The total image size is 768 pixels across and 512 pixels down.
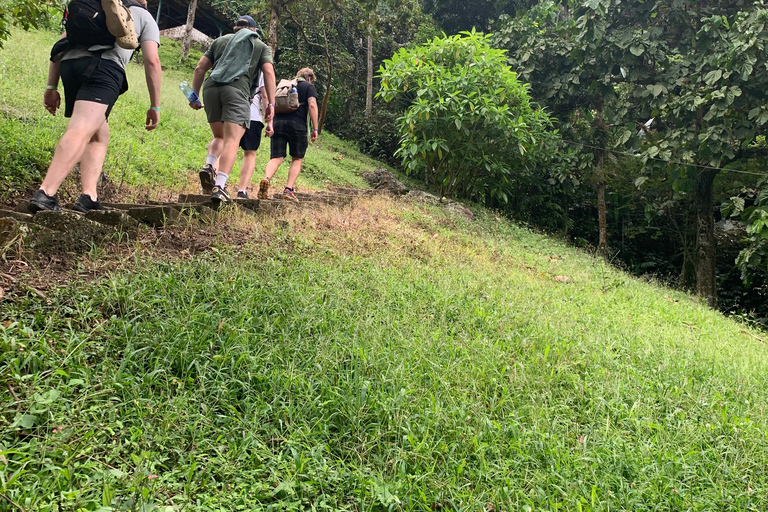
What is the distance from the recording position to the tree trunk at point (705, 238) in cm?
1002

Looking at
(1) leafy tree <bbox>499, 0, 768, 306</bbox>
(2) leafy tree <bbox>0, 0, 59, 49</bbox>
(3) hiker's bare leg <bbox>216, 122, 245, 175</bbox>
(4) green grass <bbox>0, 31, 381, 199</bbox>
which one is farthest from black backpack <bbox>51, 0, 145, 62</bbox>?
(1) leafy tree <bbox>499, 0, 768, 306</bbox>

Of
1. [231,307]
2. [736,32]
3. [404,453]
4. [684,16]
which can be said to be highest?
[684,16]

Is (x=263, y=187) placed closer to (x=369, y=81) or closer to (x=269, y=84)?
(x=269, y=84)

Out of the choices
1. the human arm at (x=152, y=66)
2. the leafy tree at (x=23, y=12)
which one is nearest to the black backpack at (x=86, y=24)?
the human arm at (x=152, y=66)

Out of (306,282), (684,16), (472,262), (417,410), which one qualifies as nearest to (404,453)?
(417,410)

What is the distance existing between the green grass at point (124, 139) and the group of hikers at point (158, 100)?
0.96 metres

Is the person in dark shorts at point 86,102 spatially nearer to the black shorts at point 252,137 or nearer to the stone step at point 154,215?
the stone step at point 154,215

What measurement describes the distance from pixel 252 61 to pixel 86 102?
175 centimetres

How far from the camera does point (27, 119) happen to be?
5328 millimetres

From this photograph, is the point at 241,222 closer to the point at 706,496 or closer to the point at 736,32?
the point at 706,496

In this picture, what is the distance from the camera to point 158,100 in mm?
3588

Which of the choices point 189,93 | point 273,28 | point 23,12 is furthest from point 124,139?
point 273,28

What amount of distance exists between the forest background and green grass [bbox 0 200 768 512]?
18.6 feet

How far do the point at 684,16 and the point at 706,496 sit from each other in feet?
35.7
